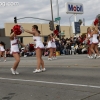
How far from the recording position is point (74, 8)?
163 feet

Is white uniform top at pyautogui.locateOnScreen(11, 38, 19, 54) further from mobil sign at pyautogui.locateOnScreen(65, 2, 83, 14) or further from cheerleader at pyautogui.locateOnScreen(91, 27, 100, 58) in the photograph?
mobil sign at pyautogui.locateOnScreen(65, 2, 83, 14)

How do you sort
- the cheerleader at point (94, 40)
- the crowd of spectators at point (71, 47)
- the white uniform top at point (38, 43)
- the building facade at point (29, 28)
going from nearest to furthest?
1. the white uniform top at point (38, 43)
2. the cheerleader at point (94, 40)
3. the crowd of spectators at point (71, 47)
4. the building facade at point (29, 28)

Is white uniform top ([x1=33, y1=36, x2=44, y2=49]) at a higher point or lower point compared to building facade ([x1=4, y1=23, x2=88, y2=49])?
lower

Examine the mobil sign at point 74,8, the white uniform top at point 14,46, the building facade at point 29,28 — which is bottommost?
the white uniform top at point 14,46

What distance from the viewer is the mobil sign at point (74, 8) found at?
157 ft

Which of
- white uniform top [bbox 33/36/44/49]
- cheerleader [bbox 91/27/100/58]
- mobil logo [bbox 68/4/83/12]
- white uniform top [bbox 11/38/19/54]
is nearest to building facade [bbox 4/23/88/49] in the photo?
mobil logo [bbox 68/4/83/12]

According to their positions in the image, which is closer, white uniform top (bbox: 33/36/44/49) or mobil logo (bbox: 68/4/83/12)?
Answer: white uniform top (bbox: 33/36/44/49)

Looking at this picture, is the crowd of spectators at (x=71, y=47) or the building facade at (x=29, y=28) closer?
the crowd of spectators at (x=71, y=47)

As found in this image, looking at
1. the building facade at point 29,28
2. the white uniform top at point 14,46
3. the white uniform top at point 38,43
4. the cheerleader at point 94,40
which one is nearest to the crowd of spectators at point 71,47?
the cheerleader at point 94,40

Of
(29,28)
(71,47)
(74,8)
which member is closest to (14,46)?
(71,47)

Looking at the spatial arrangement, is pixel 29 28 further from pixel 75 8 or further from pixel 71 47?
pixel 71 47

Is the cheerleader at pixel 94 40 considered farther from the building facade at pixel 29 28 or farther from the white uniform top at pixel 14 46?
the building facade at pixel 29 28

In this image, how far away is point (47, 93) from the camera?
6.97 m

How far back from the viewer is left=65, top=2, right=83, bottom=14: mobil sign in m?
47.8
